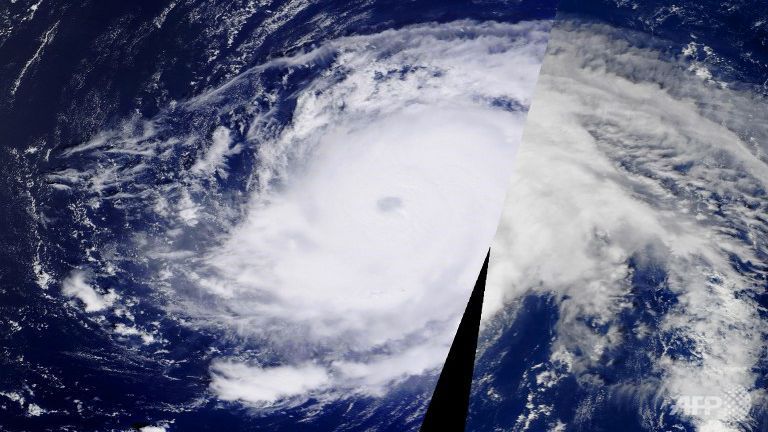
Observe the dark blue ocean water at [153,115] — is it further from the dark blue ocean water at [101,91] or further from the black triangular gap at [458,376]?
the black triangular gap at [458,376]

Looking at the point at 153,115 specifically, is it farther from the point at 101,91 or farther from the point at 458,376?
the point at 458,376

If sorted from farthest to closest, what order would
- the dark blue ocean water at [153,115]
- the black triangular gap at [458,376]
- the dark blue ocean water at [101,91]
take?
1. the black triangular gap at [458,376]
2. the dark blue ocean water at [101,91]
3. the dark blue ocean water at [153,115]

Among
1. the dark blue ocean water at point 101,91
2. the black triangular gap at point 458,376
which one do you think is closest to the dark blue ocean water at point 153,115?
the dark blue ocean water at point 101,91

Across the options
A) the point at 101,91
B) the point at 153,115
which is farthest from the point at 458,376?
the point at 101,91

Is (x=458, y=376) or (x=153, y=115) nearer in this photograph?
(x=153, y=115)

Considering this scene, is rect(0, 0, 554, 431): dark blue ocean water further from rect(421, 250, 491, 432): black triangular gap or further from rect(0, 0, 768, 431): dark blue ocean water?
rect(421, 250, 491, 432): black triangular gap

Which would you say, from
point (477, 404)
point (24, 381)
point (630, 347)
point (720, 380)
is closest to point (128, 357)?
point (24, 381)

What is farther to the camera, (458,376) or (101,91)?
(458,376)

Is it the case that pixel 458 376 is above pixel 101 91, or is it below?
below

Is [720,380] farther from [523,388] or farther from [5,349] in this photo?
[5,349]
